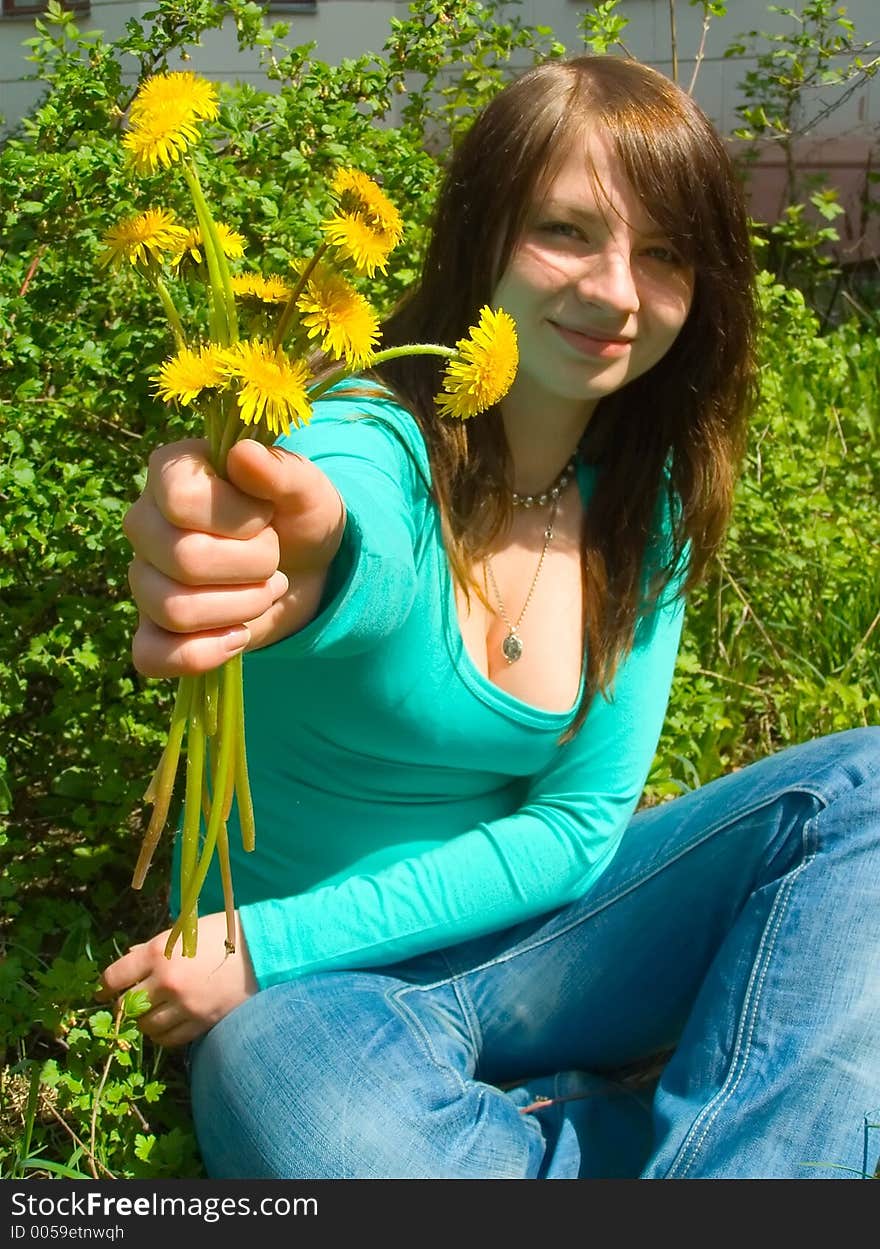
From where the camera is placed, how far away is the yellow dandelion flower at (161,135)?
39.4 inches

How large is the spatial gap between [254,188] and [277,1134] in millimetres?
1266

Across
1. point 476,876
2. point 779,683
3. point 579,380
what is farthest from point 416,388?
point 779,683

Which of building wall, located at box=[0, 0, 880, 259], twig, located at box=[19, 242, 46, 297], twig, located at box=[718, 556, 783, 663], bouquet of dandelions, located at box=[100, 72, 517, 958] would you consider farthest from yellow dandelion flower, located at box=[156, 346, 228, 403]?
building wall, located at box=[0, 0, 880, 259]

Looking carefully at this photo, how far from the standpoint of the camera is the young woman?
58.8 inches

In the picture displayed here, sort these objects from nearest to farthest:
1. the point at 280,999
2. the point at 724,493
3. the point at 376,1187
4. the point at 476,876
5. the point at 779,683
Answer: the point at 376,1187 < the point at 280,999 < the point at 476,876 < the point at 724,493 < the point at 779,683

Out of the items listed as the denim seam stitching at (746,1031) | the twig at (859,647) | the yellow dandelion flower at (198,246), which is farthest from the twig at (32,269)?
the twig at (859,647)

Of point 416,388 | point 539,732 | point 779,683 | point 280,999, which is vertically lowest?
point 779,683

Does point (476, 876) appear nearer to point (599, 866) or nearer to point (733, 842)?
point (599, 866)

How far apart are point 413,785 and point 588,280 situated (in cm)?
63

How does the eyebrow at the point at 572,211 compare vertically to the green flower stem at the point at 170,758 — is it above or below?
above

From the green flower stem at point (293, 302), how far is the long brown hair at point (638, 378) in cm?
59

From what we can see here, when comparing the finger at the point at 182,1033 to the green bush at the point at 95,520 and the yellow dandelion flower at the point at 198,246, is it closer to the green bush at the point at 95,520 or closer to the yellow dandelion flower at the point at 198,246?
the green bush at the point at 95,520

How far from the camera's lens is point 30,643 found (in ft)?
6.34

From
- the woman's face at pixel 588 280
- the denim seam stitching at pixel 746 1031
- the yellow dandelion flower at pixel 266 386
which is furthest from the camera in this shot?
the woman's face at pixel 588 280
